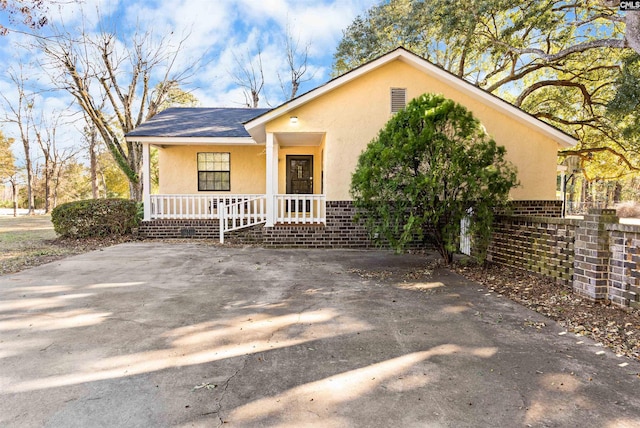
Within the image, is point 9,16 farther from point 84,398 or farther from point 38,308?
point 84,398

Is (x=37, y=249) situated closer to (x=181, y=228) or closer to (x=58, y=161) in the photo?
(x=181, y=228)

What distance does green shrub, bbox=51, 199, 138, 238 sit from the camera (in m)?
10.4

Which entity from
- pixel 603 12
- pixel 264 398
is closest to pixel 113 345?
pixel 264 398

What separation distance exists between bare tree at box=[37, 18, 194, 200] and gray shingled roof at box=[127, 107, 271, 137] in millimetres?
4374

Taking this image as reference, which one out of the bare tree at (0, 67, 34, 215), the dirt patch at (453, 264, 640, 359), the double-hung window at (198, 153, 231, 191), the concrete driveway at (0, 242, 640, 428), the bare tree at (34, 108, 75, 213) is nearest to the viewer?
the concrete driveway at (0, 242, 640, 428)

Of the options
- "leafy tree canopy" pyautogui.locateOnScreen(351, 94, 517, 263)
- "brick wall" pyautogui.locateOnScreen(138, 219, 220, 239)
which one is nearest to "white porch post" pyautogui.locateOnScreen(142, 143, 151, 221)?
"brick wall" pyautogui.locateOnScreen(138, 219, 220, 239)

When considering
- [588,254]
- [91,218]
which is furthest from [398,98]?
[91,218]

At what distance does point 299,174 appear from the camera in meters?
13.1

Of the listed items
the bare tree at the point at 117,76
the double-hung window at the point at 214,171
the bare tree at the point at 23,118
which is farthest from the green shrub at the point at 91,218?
the bare tree at the point at 23,118

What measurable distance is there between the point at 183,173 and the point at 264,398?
1174 cm

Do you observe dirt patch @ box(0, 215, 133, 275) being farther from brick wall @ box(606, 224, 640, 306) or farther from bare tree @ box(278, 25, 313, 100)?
bare tree @ box(278, 25, 313, 100)

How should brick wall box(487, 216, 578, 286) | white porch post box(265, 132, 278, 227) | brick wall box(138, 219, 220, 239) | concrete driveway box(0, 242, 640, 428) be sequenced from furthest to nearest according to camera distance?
1. brick wall box(138, 219, 220, 239)
2. white porch post box(265, 132, 278, 227)
3. brick wall box(487, 216, 578, 286)
4. concrete driveway box(0, 242, 640, 428)

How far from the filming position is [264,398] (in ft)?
8.00

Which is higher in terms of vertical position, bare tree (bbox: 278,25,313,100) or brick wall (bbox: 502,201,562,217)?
bare tree (bbox: 278,25,313,100)
